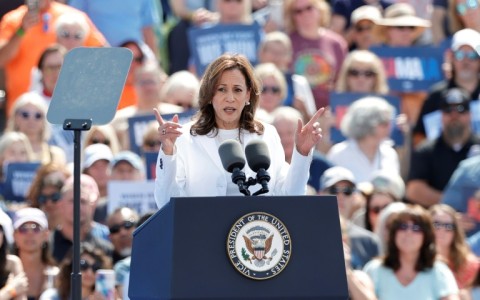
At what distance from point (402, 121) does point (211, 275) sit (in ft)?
24.5

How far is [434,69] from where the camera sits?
1387cm

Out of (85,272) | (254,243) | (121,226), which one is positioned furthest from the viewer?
(121,226)

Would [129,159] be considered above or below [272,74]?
below

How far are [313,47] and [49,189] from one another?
4247mm

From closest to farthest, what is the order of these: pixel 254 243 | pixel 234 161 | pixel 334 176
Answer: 1. pixel 254 243
2. pixel 234 161
3. pixel 334 176

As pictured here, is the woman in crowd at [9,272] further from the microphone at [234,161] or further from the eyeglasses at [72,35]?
the eyeglasses at [72,35]

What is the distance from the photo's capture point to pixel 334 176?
453 inches

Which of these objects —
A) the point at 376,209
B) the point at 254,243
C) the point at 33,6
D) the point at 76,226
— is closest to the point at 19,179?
the point at 33,6

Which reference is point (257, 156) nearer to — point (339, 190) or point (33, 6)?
point (339, 190)

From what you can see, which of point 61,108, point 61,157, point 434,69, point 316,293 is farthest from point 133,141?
point 316,293

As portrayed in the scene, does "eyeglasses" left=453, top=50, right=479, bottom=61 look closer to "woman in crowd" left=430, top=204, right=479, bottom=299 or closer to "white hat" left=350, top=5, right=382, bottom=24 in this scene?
"white hat" left=350, top=5, right=382, bottom=24

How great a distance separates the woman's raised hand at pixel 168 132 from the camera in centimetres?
647

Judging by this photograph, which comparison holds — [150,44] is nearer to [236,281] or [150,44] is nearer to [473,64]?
[473,64]

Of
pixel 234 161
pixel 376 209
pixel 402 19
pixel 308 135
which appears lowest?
pixel 234 161
